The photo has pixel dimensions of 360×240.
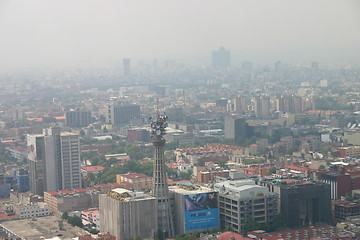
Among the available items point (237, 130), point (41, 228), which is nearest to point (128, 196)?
point (41, 228)

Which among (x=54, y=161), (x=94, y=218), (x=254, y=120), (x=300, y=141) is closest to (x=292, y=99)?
(x=254, y=120)

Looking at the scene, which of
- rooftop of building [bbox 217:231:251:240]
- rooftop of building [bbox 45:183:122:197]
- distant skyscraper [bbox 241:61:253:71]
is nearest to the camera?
rooftop of building [bbox 217:231:251:240]

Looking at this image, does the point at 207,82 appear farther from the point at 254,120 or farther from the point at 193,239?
the point at 193,239

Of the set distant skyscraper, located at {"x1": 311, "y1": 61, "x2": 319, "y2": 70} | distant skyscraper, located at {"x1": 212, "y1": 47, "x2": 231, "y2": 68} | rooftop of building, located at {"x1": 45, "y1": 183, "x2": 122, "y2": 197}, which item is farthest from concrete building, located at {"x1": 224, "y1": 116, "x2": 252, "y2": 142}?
distant skyscraper, located at {"x1": 212, "y1": 47, "x2": 231, "y2": 68}

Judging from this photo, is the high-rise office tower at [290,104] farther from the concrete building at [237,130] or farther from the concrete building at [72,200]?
the concrete building at [72,200]

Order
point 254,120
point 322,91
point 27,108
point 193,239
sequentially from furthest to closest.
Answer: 1. point 322,91
2. point 27,108
3. point 254,120
4. point 193,239

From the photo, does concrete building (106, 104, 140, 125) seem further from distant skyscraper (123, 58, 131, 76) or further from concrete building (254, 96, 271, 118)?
distant skyscraper (123, 58, 131, 76)

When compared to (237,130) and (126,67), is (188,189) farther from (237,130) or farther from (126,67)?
(126,67)
